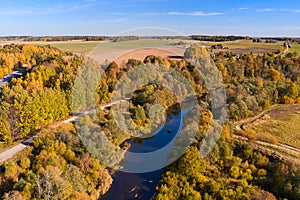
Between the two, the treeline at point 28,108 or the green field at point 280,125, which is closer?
the treeline at point 28,108

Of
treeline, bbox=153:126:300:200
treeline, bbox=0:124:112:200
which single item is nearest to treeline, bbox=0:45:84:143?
treeline, bbox=0:124:112:200

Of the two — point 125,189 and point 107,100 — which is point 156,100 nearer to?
point 107,100

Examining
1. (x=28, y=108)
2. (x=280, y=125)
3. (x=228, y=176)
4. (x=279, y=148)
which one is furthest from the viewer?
(x=280, y=125)

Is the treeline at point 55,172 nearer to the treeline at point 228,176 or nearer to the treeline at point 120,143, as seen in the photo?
the treeline at point 120,143

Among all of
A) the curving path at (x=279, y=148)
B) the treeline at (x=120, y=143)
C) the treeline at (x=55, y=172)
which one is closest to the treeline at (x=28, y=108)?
the treeline at (x=120, y=143)

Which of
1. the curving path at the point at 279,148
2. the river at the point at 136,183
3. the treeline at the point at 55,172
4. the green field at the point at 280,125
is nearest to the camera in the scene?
the treeline at the point at 55,172

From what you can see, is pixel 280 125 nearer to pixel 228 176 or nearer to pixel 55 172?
pixel 228 176

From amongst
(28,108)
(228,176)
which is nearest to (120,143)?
(28,108)

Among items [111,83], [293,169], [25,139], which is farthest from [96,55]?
[293,169]

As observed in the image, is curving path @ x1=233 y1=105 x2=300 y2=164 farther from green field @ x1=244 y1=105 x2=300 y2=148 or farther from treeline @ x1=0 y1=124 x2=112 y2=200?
treeline @ x1=0 y1=124 x2=112 y2=200

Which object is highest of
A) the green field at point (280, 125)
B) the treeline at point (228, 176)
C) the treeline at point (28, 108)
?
the treeline at point (28, 108)
